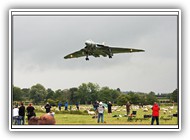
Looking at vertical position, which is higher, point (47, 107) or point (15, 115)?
point (47, 107)

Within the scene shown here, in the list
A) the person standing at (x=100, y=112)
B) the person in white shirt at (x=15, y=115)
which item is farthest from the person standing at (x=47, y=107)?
the person standing at (x=100, y=112)

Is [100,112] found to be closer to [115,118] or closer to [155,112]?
[115,118]

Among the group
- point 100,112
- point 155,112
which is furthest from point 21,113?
point 155,112

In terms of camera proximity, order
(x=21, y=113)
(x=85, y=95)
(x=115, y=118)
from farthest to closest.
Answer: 1. (x=85, y=95)
2. (x=115, y=118)
3. (x=21, y=113)

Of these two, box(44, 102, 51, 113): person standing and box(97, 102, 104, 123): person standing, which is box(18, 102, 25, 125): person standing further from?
box(97, 102, 104, 123): person standing

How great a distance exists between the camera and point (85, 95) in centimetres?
1532

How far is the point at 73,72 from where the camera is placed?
15258 millimetres

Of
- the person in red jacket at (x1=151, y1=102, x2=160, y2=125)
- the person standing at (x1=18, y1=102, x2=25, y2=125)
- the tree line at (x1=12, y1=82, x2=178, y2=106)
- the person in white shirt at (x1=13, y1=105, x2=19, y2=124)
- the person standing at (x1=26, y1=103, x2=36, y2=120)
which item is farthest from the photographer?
the tree line at (x1=12, y1=82, x2=178, y2=106)

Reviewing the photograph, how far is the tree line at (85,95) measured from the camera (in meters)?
15.1

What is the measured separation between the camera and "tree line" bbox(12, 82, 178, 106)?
15070 mm

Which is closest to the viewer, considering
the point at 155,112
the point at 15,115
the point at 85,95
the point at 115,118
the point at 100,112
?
the point at 15,115

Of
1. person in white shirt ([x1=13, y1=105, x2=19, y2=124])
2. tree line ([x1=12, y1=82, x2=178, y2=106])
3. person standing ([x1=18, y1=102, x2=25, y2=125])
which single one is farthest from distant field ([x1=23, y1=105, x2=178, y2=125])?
person in white shirt ([x1=13, y1=105, x2=19, y2=124])
